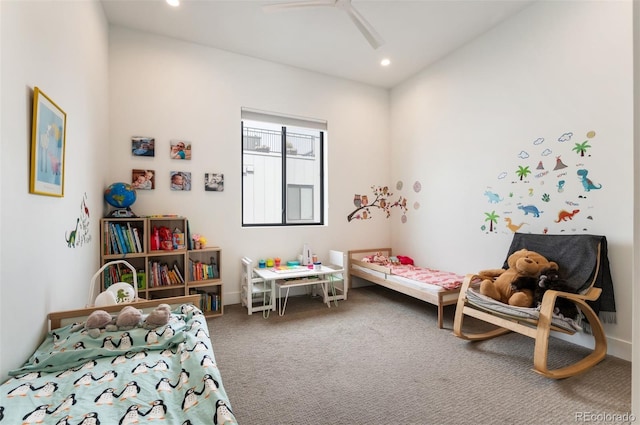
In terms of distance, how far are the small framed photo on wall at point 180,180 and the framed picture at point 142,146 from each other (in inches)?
12.4

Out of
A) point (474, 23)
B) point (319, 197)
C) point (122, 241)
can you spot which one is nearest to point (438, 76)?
point (474, 23)

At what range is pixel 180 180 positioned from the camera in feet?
11.0

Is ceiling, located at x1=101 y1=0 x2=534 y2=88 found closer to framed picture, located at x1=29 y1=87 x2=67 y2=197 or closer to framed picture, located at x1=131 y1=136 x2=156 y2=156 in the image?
framed picture, located at x1=131 y1=136 x2=156 y2=156

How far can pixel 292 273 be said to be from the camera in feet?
11.0

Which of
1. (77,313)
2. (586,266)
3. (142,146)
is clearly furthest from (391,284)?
(142,146)

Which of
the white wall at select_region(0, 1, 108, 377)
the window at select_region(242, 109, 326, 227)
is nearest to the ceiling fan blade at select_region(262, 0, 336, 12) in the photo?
the white wall at select_region(0, 1, 108, 377)

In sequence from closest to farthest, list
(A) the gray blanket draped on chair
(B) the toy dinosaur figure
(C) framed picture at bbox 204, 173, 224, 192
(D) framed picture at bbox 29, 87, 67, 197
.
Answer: (D) framed picture at bbox 29, 87, 67, 197
(B) the toy dinosaur figure
(A) the gray blanket draped on chair
(C) framed picture at bbox 204, 173, 224, 192

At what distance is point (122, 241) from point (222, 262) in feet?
3.50

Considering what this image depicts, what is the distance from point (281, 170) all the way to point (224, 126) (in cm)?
97

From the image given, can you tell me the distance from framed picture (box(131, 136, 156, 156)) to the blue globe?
46cm

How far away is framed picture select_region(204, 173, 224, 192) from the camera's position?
137 inches

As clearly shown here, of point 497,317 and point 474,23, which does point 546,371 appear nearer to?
point 497,317

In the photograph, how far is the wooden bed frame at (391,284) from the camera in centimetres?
288

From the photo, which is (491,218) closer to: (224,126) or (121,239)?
(224,126)
